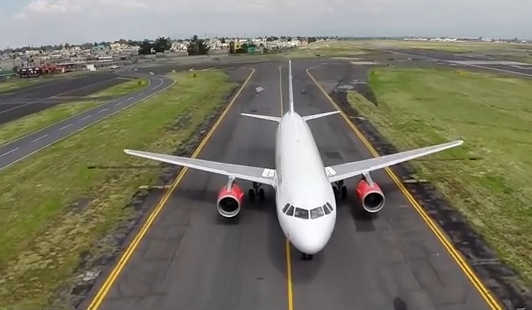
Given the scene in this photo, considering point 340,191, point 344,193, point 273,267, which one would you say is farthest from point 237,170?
point 273,267

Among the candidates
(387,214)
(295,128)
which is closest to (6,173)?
(295,128)

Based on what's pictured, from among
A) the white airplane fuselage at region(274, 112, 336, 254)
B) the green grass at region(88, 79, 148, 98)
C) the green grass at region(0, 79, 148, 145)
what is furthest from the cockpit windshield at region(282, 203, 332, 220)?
the green grass at region(88, 79, 148, 98)

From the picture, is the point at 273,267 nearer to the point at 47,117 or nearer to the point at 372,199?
the point at 372,199

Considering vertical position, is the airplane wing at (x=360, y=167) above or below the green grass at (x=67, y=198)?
above

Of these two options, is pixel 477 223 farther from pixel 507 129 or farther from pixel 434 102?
pixel 434 102

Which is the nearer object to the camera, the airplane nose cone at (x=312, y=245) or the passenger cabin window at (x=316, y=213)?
the airplane nose cone at (x=312, y=245)

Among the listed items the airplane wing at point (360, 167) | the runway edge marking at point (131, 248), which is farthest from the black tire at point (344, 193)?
the runway edge marking at point (131, 248)

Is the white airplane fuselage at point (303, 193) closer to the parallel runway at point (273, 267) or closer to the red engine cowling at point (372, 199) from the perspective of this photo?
the parallel runway at point (273, 267)

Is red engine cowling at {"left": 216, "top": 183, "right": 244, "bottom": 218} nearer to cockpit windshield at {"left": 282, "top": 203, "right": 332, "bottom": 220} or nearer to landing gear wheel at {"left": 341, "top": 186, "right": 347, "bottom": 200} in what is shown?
cockpit windshield at {"left": 282, "top": 203, "right": 332, "bottom": 220}
